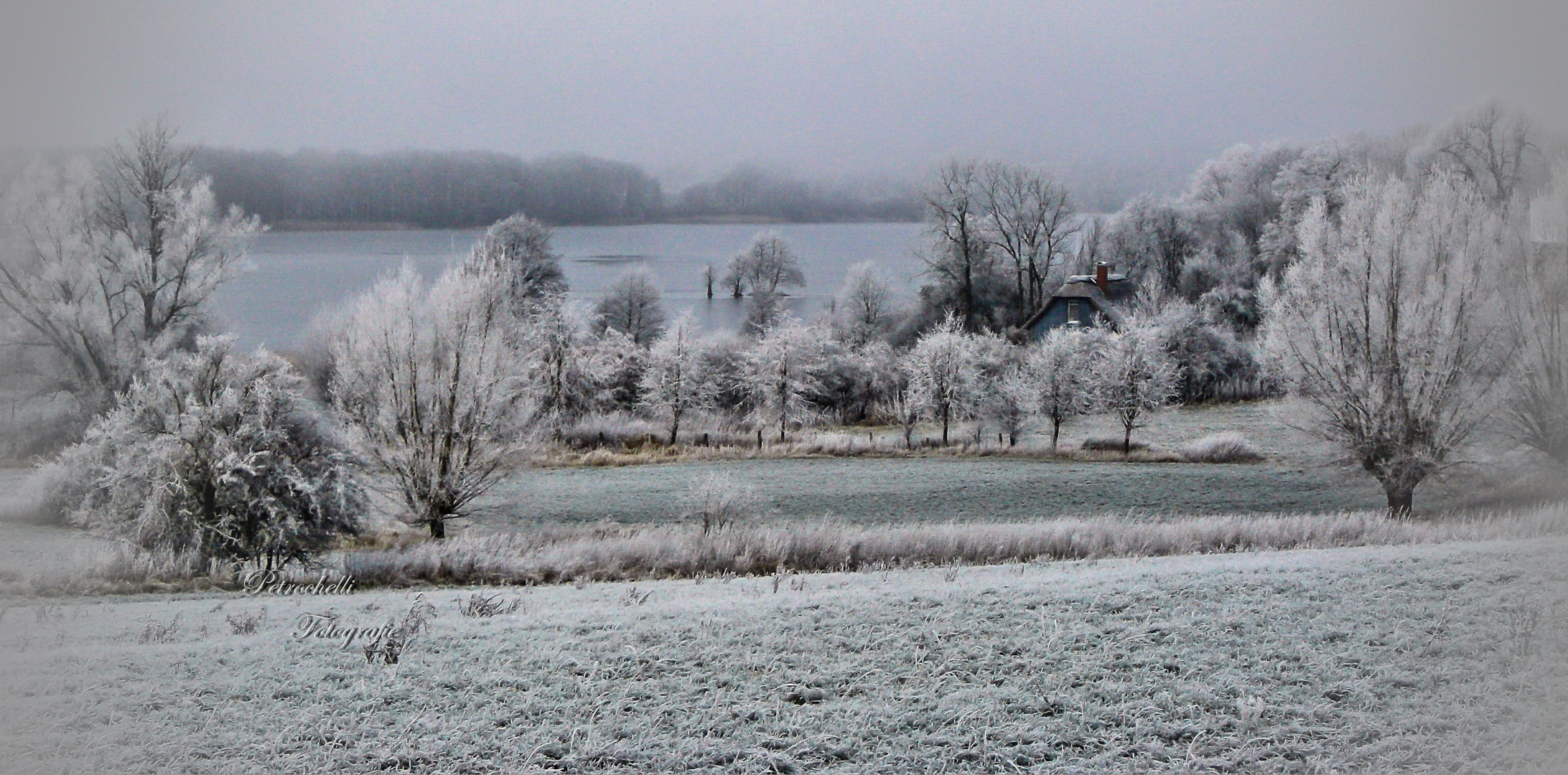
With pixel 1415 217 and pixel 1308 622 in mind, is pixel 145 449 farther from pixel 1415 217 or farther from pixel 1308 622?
pixel 1415 217

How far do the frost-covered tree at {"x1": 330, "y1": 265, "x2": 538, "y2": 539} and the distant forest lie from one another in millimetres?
337

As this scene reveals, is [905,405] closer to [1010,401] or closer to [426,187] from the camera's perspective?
[1010,401]

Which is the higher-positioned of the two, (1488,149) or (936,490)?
(1488,149)

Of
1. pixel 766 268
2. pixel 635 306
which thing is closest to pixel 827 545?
pixel 766 268

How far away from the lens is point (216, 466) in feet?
13.0

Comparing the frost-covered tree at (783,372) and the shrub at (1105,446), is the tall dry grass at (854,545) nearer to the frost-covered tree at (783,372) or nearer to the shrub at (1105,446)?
the shrub at (1105,446)

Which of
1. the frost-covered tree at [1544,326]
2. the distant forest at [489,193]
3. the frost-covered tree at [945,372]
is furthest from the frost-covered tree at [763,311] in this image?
the frost-covered tree at [1544,326]

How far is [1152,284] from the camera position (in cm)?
477

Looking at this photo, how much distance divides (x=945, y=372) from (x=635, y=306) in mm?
1479

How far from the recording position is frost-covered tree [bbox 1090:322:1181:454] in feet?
15.1

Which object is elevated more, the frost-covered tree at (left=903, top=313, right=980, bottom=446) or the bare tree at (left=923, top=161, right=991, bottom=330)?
the bare tree at (left=923, top=161, right=991, bottom=330)

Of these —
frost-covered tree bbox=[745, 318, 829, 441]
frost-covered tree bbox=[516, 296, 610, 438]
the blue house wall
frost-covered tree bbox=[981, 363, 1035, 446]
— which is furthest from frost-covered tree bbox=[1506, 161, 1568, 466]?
frost-covered tree bbox=[516, 296, 610, 438]

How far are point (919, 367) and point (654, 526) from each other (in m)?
1.43

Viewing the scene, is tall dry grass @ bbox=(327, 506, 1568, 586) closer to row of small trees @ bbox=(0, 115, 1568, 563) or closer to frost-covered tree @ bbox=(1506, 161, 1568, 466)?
row of small trees @ bbox=(0, 115, 1568, 563)
